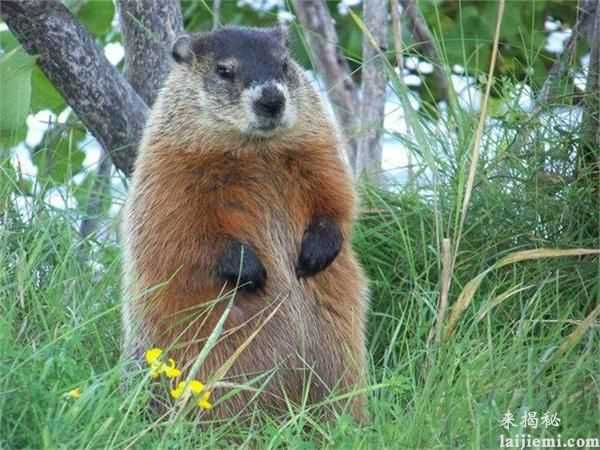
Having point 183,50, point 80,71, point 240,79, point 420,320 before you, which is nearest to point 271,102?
point 240,79

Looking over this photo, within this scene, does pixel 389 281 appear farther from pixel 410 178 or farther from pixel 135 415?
pixel 135 415

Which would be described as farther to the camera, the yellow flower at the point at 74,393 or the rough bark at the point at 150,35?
the rough bark at the point at 150,35

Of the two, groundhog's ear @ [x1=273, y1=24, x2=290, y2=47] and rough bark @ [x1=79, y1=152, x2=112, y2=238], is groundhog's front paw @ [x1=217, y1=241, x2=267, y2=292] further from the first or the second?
rough bark @ [x1=79, y1=152, x2=112, y2=238]

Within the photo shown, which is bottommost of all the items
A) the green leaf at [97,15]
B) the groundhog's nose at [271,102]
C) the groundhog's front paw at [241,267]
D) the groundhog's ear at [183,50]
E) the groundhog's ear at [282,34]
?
the groundhog's front paw at [241,267]

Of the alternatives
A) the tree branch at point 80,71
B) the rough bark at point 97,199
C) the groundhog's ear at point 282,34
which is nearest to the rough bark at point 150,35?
the tree branch at point 80,71

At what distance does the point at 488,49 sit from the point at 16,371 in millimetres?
4150

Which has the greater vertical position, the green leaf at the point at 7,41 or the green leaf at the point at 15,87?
the green leaf at the point at 7,41

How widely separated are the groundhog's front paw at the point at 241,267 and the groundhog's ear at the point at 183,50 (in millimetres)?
814

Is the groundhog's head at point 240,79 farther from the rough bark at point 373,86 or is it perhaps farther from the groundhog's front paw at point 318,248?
the rough bark at point 373,86

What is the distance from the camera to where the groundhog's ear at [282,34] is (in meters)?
4.95

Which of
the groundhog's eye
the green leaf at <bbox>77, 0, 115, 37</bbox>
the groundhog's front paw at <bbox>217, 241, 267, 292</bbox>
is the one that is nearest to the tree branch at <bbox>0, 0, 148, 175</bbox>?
the groundhog's eye

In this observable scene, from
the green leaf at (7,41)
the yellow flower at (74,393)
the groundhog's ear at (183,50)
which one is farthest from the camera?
the green leaf at (7,41)

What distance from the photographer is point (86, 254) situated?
523 cm

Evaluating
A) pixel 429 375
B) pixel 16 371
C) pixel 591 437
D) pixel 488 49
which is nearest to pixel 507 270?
pixel 429 375
